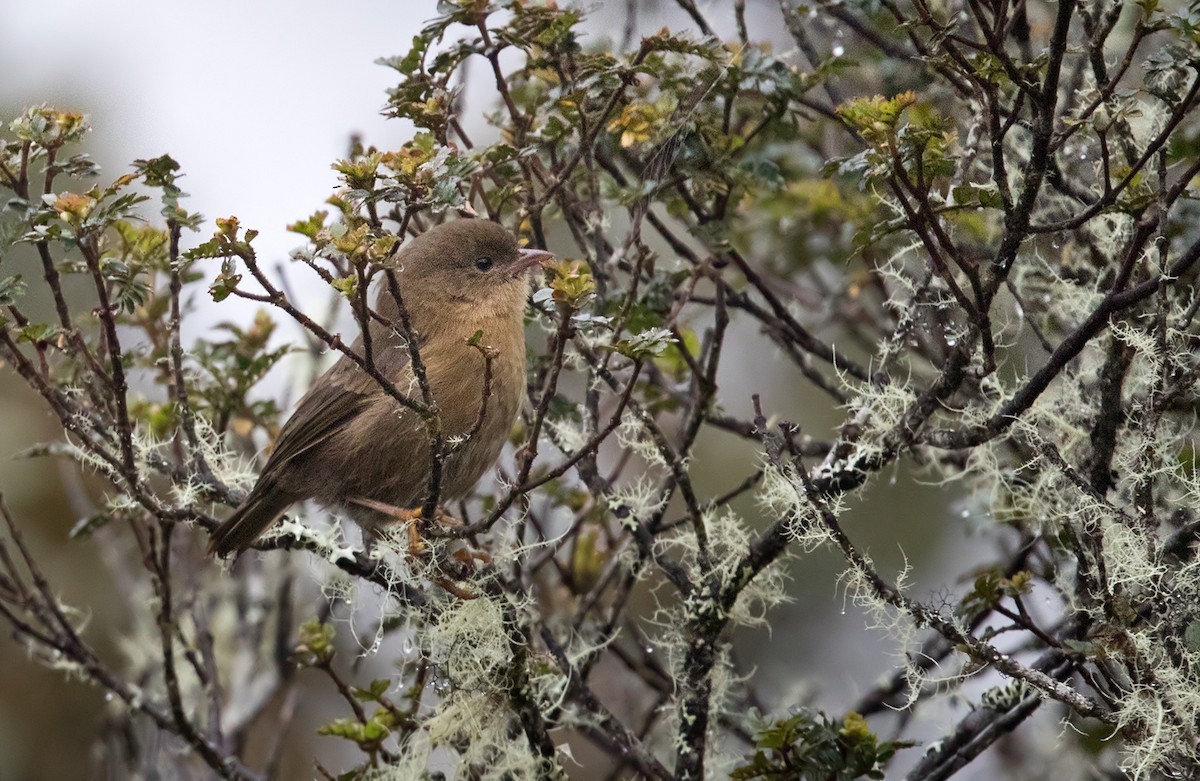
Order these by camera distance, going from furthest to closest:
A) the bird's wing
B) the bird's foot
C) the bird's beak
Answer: the bird's wing → the bird's beak → the bird's foot

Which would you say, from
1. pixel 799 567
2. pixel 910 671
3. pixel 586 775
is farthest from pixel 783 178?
pixel 586 775

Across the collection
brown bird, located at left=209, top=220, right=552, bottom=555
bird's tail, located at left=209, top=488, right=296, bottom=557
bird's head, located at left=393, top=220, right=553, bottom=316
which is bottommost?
bird's tail, located at left=209, top=488, right=296, bottom=557

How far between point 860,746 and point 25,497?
476cm

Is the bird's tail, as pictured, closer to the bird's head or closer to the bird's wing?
the bird's wing

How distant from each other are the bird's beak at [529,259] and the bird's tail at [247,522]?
3.84ft

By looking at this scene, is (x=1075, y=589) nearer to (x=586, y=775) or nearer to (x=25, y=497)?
(x=586, y=775)

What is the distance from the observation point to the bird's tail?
4.00 metres

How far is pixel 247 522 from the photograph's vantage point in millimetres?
4086

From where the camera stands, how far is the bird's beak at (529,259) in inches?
168

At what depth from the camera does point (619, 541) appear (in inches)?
185

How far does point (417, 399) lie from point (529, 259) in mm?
767

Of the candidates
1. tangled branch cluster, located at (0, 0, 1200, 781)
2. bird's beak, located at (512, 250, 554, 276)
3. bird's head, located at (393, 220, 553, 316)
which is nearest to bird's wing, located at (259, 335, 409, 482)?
tangled branch cluster, located at (0, 0, 1200, 781)

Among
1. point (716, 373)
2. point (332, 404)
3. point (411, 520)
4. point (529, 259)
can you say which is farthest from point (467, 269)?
point (411, 520)

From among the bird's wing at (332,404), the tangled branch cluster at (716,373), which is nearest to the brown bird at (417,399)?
the bird's wing at (332,404)
